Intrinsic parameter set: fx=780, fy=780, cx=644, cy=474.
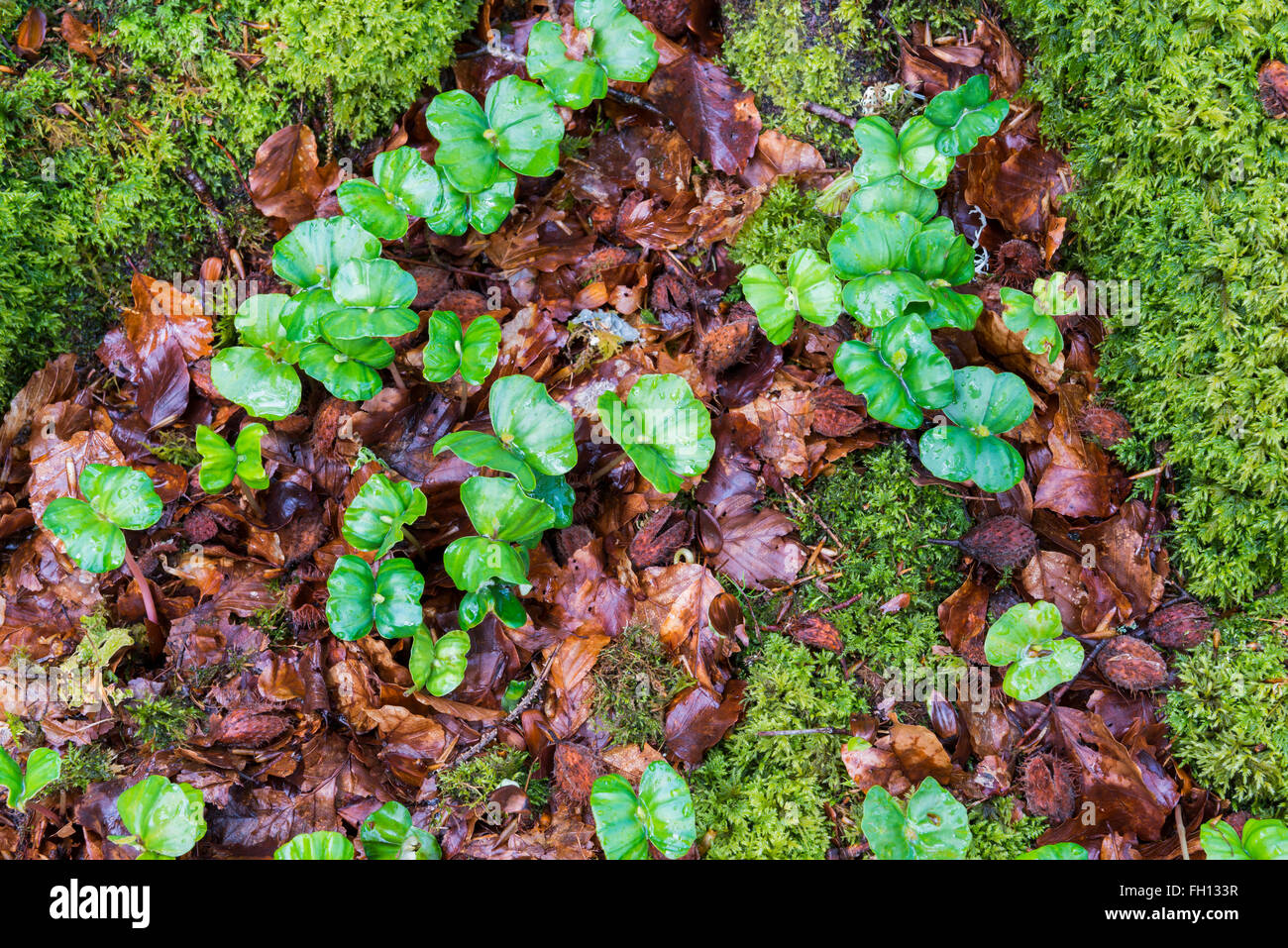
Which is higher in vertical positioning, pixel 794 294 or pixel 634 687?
pixel 794 294

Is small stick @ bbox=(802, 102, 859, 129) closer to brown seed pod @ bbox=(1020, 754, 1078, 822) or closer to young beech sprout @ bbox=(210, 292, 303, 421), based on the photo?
young beech sprout @ bbox=(210, 292, 303, 421)

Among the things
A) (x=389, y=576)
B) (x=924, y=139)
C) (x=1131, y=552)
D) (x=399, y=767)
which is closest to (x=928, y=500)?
(x=1131, y=552)

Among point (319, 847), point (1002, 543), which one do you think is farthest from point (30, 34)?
point (1002, 543)

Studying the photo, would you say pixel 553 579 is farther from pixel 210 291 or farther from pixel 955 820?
→ pixel 210 291

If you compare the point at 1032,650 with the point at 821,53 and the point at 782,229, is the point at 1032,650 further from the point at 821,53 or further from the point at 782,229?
the point at 821,53

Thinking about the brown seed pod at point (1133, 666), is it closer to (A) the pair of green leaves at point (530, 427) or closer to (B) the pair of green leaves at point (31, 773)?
(A) the pair of green leaves at point (530, 427)
